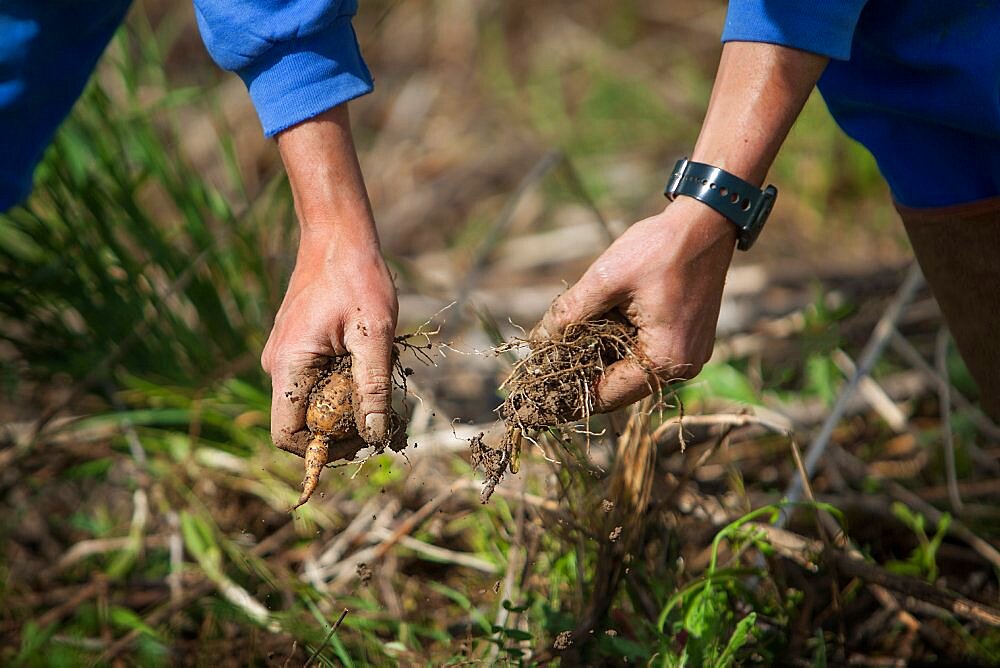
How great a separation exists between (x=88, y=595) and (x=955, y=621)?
1.67 metres

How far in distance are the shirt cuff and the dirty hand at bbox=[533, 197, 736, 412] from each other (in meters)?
0.41

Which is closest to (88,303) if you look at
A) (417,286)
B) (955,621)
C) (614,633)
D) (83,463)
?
(83,463)

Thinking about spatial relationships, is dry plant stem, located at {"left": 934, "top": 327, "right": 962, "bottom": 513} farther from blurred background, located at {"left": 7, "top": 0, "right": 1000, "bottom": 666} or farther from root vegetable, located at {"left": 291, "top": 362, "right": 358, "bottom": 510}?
root vegetable, located at {"left": 291, "top": 362, "right": 358, "bottom": 510}

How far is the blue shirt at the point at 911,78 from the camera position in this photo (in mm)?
1103

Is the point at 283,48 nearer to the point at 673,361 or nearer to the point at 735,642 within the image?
the point at 673,361

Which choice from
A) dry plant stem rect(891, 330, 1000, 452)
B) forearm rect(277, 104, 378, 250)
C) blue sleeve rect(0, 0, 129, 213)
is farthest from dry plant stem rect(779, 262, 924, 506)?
blue sleeve rect(0, 0, 129, 213)

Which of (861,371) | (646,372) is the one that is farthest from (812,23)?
(861,371)

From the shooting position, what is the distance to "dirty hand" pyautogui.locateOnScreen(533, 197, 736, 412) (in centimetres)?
116

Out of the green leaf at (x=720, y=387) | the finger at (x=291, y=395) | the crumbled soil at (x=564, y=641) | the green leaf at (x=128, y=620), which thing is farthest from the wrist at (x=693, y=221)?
the green leaf at (x=128, y=620)

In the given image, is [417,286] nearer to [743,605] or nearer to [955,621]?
[743,605]

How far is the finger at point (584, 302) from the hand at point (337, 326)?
0.22m

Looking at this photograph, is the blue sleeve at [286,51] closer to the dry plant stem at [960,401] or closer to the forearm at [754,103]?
the forearm at [754,103]

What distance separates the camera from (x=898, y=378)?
225cm

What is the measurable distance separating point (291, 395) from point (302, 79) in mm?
409
